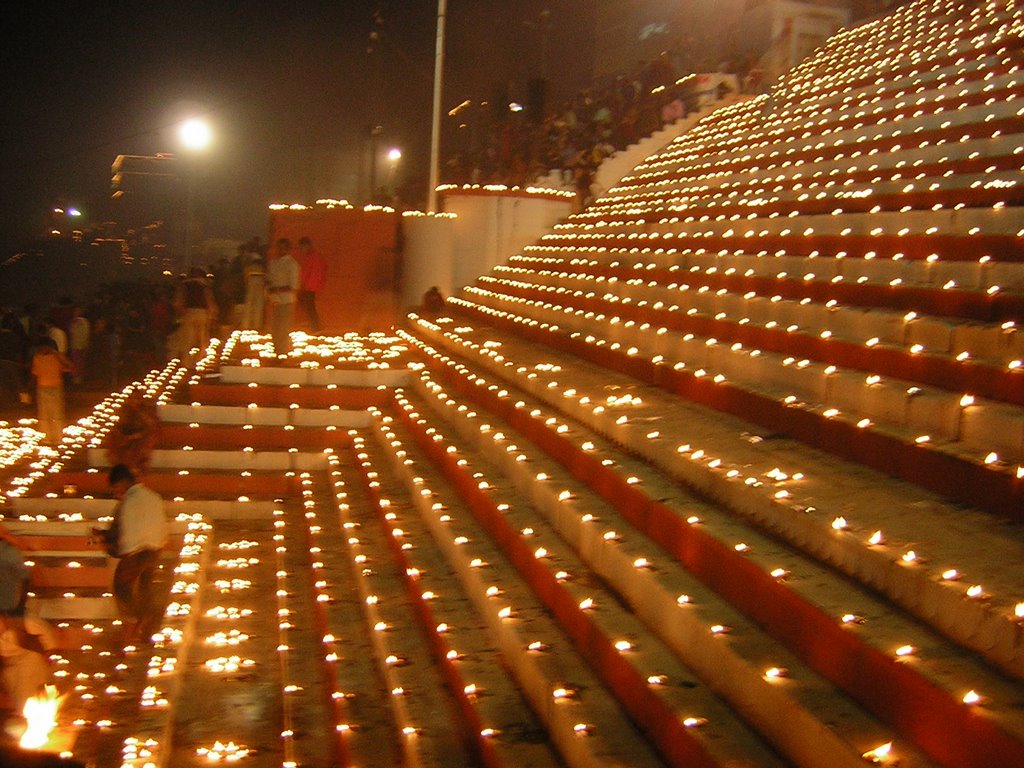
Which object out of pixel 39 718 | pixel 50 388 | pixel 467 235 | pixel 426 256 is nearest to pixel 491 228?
pixel 467 235

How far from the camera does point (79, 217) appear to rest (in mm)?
30953

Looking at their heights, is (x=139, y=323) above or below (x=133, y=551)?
above

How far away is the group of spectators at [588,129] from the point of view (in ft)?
58.0

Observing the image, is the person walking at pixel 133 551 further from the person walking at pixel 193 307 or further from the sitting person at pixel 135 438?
the person walking at pixel 193 307

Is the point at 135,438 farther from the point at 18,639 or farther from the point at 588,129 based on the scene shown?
the point at 588,129

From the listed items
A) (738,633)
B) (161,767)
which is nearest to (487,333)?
(161,767)

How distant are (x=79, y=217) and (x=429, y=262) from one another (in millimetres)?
20689

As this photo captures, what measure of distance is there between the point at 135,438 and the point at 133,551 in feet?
5.18

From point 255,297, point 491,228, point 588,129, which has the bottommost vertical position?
point 255,297

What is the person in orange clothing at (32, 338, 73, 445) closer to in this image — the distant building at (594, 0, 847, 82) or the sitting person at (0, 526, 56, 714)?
the sitting person at (0, 526, 56, 714)

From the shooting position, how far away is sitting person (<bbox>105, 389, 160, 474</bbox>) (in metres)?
7.74

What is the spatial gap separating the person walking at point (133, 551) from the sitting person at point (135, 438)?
0.28 metres

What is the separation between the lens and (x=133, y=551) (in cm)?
689

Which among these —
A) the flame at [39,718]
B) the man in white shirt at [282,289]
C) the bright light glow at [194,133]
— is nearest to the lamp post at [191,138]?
the bright light glow at [194,133]
